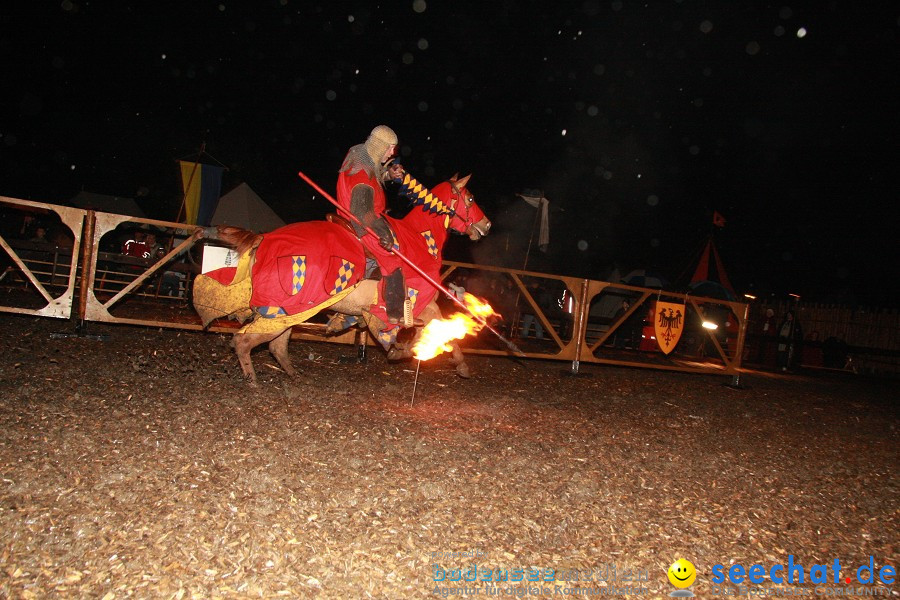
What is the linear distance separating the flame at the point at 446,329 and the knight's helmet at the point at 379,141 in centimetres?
174

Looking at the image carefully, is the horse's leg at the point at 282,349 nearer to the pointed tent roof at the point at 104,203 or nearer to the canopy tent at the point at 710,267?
the pointed tent roof at the point at 104,203

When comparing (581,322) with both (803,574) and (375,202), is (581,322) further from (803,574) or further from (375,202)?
(803,574)

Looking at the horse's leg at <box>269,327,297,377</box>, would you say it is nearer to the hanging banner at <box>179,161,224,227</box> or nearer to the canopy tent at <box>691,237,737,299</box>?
the hanging banner at <box>179,161,224,227</box>

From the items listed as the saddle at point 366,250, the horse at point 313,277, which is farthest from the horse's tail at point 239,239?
the saddle at point 366,250

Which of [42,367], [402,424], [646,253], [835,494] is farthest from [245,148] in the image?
[835,494]

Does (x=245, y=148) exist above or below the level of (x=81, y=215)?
above

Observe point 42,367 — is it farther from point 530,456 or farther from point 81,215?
point 530,456

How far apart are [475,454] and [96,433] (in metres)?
2.41

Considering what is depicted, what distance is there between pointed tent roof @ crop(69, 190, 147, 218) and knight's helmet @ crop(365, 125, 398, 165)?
14350 mm

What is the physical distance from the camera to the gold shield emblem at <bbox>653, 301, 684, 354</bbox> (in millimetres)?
7703

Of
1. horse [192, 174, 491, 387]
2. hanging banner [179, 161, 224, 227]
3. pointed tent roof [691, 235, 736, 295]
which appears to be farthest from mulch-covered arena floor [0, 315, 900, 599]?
pointed tent roof [691, 235, 736, 295]

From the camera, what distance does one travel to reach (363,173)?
177 inches

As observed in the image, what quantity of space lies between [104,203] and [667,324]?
1742 centimetres

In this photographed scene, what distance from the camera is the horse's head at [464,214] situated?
5.18 m
